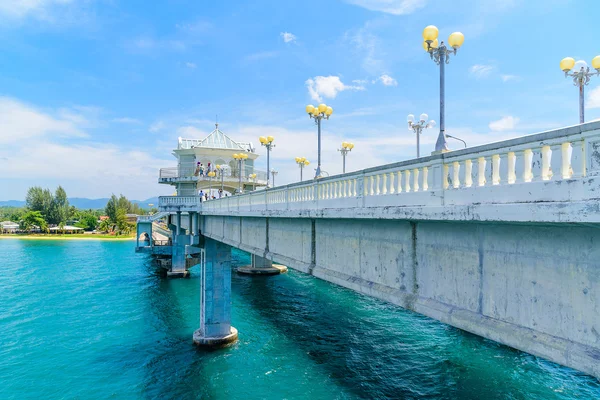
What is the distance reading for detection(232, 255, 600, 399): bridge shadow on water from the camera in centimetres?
1858

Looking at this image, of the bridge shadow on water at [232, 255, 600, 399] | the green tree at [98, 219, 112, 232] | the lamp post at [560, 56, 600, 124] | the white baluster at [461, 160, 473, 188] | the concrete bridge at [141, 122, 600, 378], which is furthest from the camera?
the green tree at [98, 219, 112, 232]

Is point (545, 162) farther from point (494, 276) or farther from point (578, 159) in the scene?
point (494, 276)

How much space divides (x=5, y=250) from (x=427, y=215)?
320ft

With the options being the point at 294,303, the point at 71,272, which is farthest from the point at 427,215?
the point at 71,272

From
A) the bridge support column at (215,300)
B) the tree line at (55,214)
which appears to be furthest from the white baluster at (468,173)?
the tree line at (55,214)

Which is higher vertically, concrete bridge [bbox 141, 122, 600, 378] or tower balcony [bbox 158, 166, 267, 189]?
tower balcony [bbox 158, 166, 267, 189]

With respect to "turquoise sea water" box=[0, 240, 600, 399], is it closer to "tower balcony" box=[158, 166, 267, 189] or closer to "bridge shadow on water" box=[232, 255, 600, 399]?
"bridge shadow on water" box=[232, 255, 600, 399]

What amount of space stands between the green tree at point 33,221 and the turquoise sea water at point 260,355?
3688 inches

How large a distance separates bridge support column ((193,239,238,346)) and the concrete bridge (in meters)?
17.0

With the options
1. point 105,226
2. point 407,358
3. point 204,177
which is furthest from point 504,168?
point 105,226

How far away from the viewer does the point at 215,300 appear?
1015 inches

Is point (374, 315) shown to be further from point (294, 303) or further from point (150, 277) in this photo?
point (150, 277)

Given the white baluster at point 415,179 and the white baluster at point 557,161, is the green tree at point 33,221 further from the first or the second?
the white baluster at point 557,161

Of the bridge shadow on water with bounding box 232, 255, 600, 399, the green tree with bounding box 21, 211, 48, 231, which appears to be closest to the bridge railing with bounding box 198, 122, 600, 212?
the bridge shadow on water with bounding box 232, 255, 600, 399
